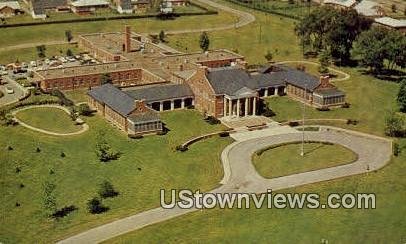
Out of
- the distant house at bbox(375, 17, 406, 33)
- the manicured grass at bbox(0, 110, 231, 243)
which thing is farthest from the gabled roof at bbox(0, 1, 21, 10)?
the distant house at bbox(375, 17, 406, 33)

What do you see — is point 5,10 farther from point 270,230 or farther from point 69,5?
point 270,230

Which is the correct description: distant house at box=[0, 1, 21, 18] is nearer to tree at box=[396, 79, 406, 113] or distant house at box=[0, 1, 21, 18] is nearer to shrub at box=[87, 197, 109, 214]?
tree at box=[396, 79, 406, 113]

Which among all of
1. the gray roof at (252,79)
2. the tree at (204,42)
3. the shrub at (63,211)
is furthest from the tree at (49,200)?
the tree at (204,42)

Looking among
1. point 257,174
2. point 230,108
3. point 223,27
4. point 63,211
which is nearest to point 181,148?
point 257,174

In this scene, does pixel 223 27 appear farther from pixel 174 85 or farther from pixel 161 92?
pixel 161 92

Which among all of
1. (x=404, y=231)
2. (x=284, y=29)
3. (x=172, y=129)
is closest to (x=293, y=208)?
(x=404, y=231)

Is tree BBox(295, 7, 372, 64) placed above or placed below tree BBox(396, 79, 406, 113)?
above
